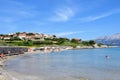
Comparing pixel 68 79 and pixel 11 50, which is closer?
pixel 68 79

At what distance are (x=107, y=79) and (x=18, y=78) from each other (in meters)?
10.3

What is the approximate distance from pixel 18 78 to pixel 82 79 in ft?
24.0

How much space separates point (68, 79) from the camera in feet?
112

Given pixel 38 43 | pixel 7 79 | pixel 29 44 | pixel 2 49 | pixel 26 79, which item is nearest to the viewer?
pixel 7 79

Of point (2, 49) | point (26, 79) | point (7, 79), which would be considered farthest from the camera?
point (2, 49)

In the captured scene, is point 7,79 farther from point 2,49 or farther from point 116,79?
point 2,49

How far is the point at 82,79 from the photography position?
3434 cm

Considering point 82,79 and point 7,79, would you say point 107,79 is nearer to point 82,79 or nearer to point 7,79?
point 82,79

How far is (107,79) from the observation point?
34.9 m

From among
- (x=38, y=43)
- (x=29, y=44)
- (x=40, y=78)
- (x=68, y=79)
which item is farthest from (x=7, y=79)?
(x=38, y=43)

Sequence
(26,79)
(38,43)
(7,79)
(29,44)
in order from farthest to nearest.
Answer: (38,43), (29,44), (26,79), (7,79)

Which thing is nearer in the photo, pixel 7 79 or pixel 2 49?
pixel 7 79

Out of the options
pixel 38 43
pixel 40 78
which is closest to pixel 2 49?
pixel 40 78

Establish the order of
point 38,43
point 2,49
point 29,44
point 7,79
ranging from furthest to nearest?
1. point 38,43
2. point 29,44
3. point 2,49
4. point 7,79
